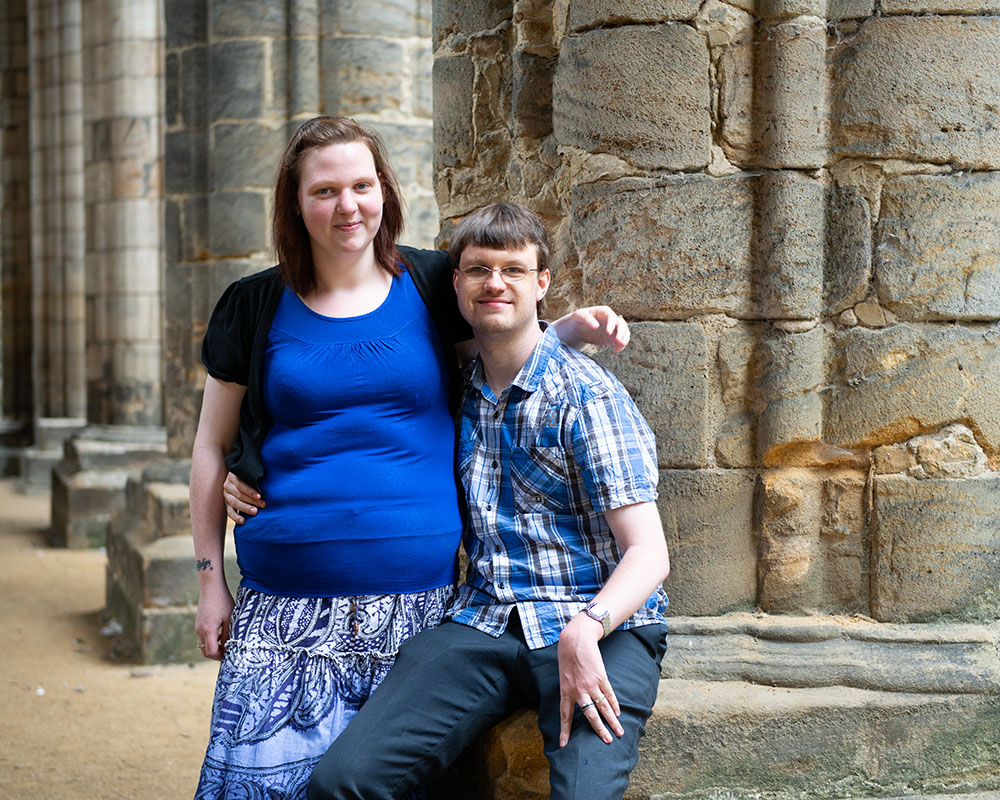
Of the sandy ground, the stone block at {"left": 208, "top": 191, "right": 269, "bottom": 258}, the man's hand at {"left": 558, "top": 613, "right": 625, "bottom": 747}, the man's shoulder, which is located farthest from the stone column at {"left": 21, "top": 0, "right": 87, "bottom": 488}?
the man's hand at {"left": 558, "top": 613, "right": 625, "bottom": 747}

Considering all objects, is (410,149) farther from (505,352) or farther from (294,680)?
(294,680)

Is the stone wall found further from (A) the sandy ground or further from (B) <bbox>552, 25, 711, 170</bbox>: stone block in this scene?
(A) the sandy ground

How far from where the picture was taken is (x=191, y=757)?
14.6ft

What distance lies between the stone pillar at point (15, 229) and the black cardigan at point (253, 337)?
11.4m

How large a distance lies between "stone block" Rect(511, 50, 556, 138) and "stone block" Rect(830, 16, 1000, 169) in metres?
0.69

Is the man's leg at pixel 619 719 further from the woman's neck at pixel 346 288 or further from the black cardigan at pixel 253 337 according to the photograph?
the woman's neck at pixel 346 288

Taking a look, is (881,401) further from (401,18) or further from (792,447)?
(401,18)

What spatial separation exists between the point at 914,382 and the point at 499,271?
0.98 m

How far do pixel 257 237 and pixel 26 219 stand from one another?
7.72 metres

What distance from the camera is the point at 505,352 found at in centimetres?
243

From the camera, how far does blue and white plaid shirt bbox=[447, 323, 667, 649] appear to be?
230cm

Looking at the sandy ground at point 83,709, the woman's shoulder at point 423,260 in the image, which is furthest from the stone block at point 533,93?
the sandy ground at point 83,709

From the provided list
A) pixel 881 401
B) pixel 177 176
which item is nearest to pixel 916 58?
pixel 881 401

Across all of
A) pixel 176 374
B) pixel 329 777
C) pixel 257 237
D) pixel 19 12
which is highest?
pixel 19 12
